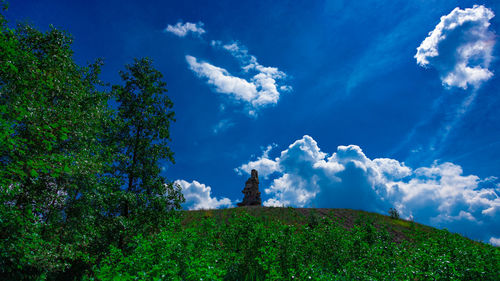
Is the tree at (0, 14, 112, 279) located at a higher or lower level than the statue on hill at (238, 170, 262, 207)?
lower

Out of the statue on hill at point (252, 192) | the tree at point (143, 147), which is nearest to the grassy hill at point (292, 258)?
the tree at point (143, 147)

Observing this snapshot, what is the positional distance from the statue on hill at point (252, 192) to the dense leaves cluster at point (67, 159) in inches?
1162

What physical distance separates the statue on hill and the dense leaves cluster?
96.8 ft

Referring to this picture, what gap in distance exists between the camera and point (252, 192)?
45.0 meters

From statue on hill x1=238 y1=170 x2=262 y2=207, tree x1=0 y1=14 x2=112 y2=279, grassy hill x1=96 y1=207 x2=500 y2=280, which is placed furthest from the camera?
statue on hill x1=238 y1=170 x2=262 y2=207

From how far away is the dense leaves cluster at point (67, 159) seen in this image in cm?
999

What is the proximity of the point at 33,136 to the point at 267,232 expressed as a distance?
1181 centimetres

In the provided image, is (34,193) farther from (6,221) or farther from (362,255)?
(362,255)

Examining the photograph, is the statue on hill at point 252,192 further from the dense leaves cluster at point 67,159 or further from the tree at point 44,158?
the tree at point 44,158

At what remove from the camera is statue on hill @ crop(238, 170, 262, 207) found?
44203 millimetres

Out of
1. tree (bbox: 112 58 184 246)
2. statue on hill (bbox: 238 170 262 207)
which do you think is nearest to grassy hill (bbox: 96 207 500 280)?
tree (bbox: 112 58 184 246)

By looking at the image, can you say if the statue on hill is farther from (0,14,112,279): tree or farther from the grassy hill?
(0,14,112,279): tree

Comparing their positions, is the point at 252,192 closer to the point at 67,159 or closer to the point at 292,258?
the point at 292,258

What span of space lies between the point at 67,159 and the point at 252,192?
118 feet
